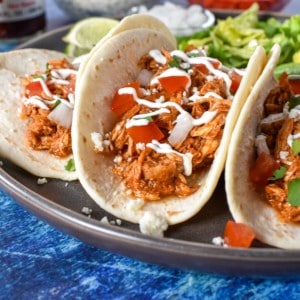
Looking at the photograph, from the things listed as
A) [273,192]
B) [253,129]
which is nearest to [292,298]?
[273,192]

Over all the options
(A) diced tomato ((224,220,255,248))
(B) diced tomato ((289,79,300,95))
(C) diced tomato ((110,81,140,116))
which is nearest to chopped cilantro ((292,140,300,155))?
(A) diced tomato ((224,220,255,248))

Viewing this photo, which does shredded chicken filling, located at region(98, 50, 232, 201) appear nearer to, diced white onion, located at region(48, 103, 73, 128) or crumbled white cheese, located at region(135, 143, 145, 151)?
crumbled white cheese, located at region(135, 143, 145, 151)

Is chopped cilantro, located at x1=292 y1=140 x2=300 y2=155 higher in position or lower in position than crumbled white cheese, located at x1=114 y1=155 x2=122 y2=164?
higher

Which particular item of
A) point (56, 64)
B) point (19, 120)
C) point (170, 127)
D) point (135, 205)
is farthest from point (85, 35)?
point (135, 205)

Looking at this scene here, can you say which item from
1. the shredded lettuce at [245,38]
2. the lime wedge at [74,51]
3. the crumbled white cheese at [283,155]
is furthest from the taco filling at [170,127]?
the lime wedge at [74,51]

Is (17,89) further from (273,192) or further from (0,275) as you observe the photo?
(273,192)

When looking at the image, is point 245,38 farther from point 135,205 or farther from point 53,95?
point 135,205
